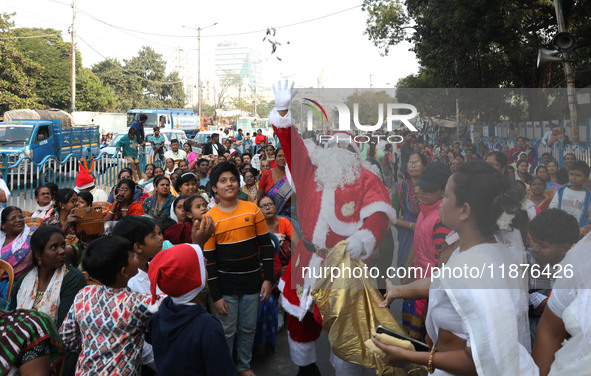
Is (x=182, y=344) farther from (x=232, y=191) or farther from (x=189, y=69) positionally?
(x=189, y=69)

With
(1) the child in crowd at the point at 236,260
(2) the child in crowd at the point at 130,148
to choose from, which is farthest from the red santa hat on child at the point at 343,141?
(2) the child in crowd at the point at 130,148

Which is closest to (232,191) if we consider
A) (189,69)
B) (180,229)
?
(180,229)

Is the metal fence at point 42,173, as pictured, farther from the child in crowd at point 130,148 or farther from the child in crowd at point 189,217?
the child in crowd at point 189,217

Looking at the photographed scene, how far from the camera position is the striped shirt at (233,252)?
3268 millimetres

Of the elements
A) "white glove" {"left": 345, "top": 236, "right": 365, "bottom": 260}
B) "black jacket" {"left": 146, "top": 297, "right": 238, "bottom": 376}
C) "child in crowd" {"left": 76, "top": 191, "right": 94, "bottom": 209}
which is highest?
"child in crowd" {"left": 76, "top": 191, "right": 94, "bottom": 209}

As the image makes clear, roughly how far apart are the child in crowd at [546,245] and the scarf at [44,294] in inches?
102

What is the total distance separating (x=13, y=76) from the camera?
25.9 metres

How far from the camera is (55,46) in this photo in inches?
1289

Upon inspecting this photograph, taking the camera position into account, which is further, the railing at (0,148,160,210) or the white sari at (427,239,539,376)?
the railing at (0,148,160,210)

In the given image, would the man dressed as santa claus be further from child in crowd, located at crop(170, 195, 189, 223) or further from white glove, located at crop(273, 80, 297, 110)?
child in crowd, located at crop(170, 195, 189, 223)

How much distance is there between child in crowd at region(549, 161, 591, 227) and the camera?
319 centimetres

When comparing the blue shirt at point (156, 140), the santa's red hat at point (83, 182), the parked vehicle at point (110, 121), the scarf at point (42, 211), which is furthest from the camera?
the parked vehicle at point (110, 121)

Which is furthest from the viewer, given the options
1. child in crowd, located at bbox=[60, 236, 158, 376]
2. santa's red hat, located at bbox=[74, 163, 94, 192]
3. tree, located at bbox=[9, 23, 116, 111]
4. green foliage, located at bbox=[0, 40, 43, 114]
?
tree, located at bbox=[9, 23, 116, 111]

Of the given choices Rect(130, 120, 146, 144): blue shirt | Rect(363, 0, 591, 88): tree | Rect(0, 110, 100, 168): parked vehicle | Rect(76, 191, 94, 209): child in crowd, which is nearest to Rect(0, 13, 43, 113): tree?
Rect(0, 110, 100, 168): parked vehicle
